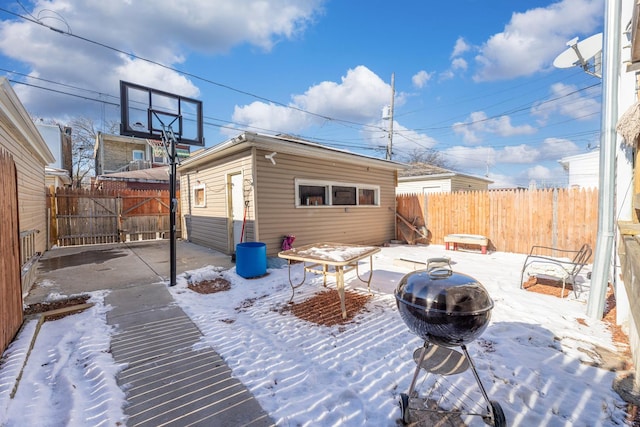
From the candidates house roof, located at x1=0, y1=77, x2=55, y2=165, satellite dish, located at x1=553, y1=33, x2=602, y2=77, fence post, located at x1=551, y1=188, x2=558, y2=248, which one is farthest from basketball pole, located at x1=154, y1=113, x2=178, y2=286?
fence post, located at x1=551, y1=188, x2=558, y2=248

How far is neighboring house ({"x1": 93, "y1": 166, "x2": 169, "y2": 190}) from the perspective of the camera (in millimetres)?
14977

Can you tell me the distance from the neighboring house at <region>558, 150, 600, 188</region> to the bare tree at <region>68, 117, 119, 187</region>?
30.9 meters

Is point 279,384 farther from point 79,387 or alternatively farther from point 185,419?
point 79,387

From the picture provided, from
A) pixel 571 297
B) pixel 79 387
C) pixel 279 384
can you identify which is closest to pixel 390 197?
pixel 571 297

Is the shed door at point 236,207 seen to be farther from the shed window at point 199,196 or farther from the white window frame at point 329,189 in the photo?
the shed window at point 199,196

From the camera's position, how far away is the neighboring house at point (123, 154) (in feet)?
67.9

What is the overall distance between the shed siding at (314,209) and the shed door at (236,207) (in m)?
0.79

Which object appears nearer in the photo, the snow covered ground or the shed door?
the snow covered ground

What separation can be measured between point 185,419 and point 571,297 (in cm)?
535

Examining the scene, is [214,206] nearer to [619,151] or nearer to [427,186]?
[619,151]

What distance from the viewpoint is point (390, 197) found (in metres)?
10.2

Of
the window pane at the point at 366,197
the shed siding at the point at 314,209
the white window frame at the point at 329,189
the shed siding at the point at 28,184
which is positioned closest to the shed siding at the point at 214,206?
the shed siding at the point at 314,209

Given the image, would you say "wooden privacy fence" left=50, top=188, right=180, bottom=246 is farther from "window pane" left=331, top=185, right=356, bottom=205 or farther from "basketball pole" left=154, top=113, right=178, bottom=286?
"window pane" left=331, top=185, right=356, bottom=205

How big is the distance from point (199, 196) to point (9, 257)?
691 centimetres
